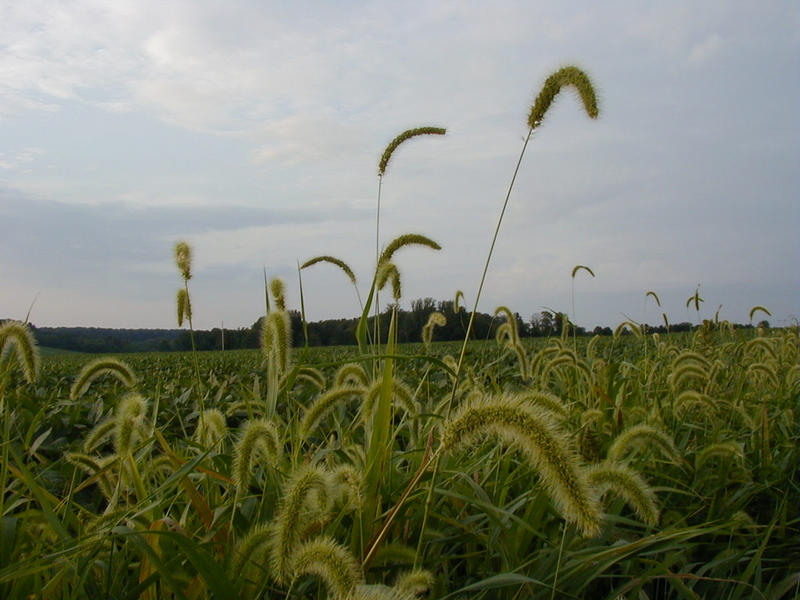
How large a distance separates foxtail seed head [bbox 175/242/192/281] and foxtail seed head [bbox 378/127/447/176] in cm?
91

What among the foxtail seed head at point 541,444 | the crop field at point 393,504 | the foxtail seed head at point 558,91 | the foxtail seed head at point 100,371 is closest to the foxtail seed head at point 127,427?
the crop field at point 393,504

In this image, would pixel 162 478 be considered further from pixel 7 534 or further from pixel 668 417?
pixel 668 417

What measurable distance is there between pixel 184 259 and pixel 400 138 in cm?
106

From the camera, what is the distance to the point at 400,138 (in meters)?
2.94

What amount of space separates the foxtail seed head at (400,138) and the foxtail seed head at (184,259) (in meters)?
0.91

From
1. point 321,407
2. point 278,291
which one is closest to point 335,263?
point 278,291

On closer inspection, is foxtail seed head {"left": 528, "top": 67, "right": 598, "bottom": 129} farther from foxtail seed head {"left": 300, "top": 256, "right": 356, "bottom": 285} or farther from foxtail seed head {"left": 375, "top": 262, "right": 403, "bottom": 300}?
foxtail seed head {"left": 300, "top": 256, "right": 356, "bottom": 285}

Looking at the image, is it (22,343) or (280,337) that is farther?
(22,343)

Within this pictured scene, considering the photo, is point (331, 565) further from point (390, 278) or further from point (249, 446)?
point (390, 278)

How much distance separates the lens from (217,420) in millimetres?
2635

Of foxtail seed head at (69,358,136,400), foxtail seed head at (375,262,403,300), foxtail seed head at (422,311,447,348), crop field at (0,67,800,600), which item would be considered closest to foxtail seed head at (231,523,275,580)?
crop field at (0,67,800,600)

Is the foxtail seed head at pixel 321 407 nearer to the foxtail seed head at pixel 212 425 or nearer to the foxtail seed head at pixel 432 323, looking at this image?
the foxtail seed head at pixel 212 425

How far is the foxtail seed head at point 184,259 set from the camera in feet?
9.29

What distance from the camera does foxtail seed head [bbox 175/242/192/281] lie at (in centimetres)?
283
